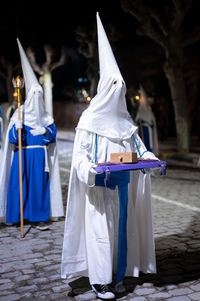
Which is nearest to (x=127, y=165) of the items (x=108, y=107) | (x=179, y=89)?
(x=108, y=107)

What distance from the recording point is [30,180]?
6.47m

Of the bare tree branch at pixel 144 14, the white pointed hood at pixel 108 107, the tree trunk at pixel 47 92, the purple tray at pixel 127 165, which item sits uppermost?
the bare tree branch at pixel 144 14

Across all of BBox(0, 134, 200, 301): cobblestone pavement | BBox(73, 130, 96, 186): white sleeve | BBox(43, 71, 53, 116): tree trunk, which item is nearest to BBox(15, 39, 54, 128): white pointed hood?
BBox(0, 134, 200, 301): cobblestone pavement

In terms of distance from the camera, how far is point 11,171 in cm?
655

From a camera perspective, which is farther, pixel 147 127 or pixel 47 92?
pixel 47 92

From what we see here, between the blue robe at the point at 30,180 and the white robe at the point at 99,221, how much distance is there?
8.17 feet

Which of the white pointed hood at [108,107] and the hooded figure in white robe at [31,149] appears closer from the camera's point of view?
the white pointed hood at [108,107]

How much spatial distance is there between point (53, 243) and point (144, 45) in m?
24.4

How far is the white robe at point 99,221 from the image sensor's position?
12.4 ft

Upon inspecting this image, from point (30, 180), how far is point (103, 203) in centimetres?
284

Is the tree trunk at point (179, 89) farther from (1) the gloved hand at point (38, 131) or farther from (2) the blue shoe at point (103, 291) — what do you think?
(2) the blue shoe at point (103, 291)

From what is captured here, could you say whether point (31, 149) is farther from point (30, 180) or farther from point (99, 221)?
point (99, 221)

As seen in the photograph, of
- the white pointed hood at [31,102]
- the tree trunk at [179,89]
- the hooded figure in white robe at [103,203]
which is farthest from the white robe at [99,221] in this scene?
the tree trunk at [179,89]

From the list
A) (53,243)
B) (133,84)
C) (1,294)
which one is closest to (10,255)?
Answer: (53,243)
